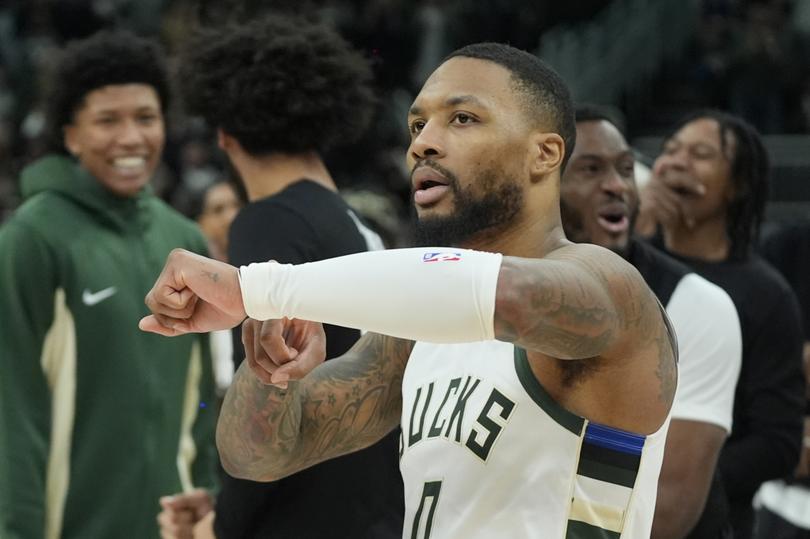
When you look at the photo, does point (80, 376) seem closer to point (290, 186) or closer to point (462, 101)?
point (290, 186)

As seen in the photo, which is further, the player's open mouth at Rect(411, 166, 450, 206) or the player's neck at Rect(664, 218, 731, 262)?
the player's neck at Rect(664, 218, 731, 262)

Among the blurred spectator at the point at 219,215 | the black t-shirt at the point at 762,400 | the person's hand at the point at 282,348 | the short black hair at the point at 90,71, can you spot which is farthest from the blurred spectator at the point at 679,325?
the blurred spectator at the point at 219,215

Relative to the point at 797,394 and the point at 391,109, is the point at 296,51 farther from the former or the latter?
the point at 391,109

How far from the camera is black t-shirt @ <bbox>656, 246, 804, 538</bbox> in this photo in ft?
14.6

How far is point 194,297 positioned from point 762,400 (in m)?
2.68

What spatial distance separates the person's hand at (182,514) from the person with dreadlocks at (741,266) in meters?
1.74

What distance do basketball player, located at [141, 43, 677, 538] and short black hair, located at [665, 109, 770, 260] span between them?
221cm

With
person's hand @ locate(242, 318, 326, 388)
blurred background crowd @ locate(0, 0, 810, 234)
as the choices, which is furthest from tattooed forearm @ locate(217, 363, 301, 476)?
blurred background crowd @ locate(0, 0, 810, 234)

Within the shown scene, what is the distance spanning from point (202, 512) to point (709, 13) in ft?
41.7

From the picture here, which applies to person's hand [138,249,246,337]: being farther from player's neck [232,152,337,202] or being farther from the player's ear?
player's neck [232,152,337,202]

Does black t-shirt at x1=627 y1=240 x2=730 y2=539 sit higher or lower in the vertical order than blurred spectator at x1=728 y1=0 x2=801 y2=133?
lower

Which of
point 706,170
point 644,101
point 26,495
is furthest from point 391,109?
point 26,495

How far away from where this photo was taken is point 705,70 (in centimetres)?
1455

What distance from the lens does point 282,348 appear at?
8.42 feet
